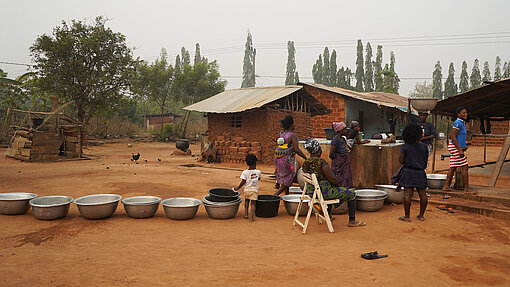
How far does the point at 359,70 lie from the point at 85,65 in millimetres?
46893

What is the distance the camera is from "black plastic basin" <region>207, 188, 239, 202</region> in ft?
17.9

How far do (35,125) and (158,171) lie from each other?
287 inches

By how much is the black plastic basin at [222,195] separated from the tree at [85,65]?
16724mm

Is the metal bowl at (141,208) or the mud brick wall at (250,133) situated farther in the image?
the mud brick wall at (250,133)

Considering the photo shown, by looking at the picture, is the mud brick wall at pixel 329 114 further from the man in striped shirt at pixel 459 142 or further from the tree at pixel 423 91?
the tree at pixel 423 91

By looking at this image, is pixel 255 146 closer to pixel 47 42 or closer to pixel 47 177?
pixel 47 177

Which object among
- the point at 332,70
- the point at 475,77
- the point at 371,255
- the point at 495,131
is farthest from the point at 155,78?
the point at 475,77

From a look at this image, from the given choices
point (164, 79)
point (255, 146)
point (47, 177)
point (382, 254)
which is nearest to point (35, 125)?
point (47, 177)

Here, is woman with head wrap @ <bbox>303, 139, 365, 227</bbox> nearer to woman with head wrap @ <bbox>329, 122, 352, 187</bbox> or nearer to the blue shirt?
woman with head wrap @ <bbox>329, 122, 352, 187</bbox>

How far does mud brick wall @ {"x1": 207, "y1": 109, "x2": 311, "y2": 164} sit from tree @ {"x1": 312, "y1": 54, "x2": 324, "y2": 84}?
47.7m

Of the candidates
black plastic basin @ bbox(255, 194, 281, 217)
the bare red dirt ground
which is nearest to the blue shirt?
the bare red dirt ground

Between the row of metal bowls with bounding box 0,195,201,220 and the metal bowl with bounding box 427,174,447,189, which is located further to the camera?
the metal bowl with bounding box 427,174,447,189

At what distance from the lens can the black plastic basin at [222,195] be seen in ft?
17.9

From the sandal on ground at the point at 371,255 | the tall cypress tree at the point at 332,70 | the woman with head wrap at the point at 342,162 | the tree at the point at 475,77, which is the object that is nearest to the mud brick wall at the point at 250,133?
the woman with head wrap at the point at 342,162
